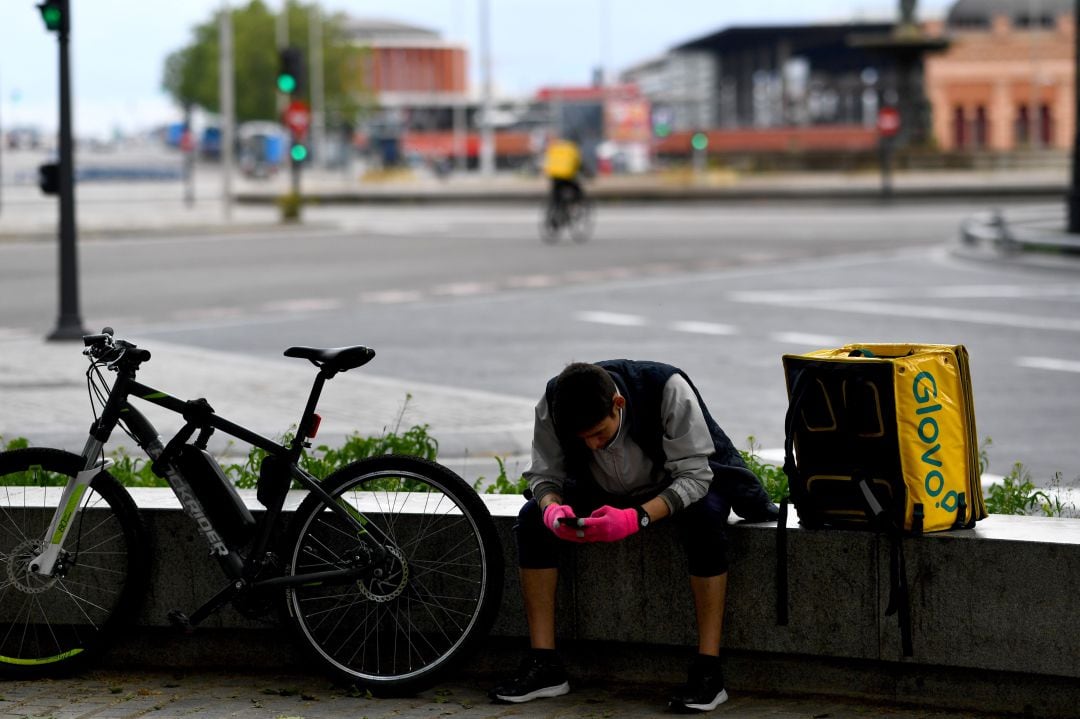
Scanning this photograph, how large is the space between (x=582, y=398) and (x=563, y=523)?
345 mm

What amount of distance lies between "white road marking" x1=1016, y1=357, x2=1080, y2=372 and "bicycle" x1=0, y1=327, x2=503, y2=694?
829cm

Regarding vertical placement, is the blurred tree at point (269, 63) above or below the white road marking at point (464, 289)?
above

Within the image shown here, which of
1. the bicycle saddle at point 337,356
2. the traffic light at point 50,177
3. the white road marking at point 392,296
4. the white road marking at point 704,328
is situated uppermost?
the traffic light at point 50,177

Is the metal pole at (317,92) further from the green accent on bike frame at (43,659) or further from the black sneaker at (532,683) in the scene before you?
the black sneaker at (532,683)

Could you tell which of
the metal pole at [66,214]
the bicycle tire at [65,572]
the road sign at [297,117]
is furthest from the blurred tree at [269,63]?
the bicycle tire at [65,572]

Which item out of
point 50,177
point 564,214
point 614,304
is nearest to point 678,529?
point 50,177

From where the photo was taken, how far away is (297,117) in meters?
33.8

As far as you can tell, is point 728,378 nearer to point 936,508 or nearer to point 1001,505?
point 1001,505

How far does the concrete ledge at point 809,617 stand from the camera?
4633mm

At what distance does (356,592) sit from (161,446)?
0.71 meters

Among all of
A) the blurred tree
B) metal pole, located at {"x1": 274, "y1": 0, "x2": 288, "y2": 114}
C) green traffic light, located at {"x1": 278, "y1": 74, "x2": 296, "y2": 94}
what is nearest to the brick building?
metal pole, located at {"x1": 274, "y1": 0, "x2": 288, "y2": 114}

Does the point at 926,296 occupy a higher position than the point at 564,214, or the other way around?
the point at 564,214

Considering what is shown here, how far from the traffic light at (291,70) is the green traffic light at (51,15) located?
64.8 feet

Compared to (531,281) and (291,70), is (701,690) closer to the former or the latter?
(531,281)
